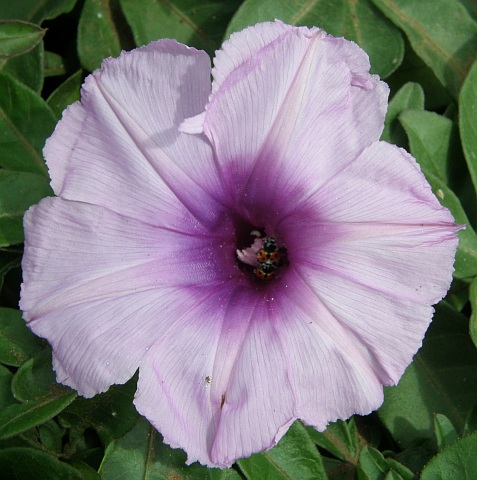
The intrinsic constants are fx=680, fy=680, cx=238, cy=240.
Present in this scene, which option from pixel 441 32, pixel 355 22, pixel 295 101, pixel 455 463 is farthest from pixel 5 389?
pixel 441 32

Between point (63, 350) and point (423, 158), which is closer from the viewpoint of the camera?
point (63, 350)

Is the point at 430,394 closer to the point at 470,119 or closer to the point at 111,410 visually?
the point at 470,119

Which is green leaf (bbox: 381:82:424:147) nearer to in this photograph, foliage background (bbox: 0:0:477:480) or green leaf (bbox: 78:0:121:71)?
foliage background (bbox: 0:0:477:480)

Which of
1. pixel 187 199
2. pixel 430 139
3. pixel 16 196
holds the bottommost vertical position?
pixel 16 196

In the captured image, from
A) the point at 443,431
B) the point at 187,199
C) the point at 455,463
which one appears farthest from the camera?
the point at 443,431

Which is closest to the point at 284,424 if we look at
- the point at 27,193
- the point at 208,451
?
the point at 208,451

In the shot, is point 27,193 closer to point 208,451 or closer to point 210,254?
point 210,254

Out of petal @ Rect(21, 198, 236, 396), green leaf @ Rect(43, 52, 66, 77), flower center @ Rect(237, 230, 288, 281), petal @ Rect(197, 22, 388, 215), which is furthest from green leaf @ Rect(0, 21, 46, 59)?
flower center @ Rect(237, 230, 288, 281)
